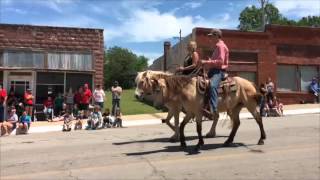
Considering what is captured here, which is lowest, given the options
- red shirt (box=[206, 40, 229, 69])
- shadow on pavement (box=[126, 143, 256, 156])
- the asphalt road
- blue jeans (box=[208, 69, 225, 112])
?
the asphalt road

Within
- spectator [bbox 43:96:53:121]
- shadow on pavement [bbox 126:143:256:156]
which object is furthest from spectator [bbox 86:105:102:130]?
shadow on pavement [bbox 126:143:256:156]

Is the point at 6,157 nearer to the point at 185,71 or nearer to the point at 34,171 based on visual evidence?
the point at 34,171

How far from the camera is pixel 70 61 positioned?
92.8ft

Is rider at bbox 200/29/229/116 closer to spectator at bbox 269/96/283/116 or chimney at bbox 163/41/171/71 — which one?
spectator at bbox 269/96/283/116

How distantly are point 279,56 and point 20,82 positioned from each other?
16.4 metres

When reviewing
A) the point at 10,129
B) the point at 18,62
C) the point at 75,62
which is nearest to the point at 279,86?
the point at 75,62

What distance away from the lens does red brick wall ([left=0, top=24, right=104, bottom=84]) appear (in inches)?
1085

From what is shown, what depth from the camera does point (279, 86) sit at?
34.0 meters

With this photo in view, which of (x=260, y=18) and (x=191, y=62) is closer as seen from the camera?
(x=191, y=62)

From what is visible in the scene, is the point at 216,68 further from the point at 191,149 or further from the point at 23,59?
the point at 23,59

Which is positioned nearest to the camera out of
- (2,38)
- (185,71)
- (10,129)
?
(185,71)

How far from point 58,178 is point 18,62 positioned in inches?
761

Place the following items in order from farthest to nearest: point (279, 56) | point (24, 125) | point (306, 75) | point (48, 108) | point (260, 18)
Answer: point (260, 18)
point (306, 75)
point (279, 56)
point (48, 108)
point (24, 125)

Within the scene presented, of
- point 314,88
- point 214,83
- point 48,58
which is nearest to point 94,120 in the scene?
point 48,58
